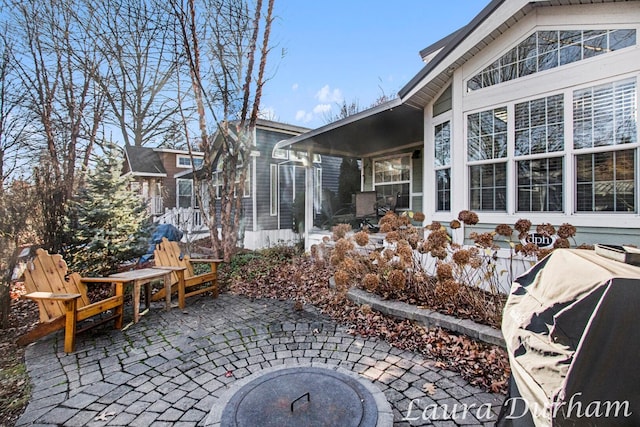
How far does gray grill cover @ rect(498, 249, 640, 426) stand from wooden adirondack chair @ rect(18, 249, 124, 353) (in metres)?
3.99

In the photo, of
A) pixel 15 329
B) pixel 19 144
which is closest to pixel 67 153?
pixel 19 144

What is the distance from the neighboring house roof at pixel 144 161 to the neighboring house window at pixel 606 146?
17.1 m

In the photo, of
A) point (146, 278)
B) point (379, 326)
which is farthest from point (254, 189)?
point (379, 326)

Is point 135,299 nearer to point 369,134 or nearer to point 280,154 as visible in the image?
point 369,134

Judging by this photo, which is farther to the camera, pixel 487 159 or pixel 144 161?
pixel 144 161

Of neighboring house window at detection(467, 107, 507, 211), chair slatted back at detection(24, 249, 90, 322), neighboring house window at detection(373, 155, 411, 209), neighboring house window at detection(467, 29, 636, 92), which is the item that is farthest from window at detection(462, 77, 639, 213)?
chair slatted back at detection(24, 249, 90, 322)

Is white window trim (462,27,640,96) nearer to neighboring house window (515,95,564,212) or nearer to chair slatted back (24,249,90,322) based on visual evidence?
neighboring house window (515,95,564,212)

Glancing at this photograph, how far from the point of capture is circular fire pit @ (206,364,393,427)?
6.19ft

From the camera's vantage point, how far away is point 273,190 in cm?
1134

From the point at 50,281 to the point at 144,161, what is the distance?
15012mm

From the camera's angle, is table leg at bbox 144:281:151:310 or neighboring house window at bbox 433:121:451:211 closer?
table leg at bbox 144:281:151:310

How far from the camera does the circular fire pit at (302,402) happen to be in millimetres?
1887

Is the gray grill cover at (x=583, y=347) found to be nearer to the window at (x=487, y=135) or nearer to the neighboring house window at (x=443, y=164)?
the window at (x=487, y=135)

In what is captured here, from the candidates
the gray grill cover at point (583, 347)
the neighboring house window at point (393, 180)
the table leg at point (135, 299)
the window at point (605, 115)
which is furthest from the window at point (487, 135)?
the table leg at point (135, 299)
